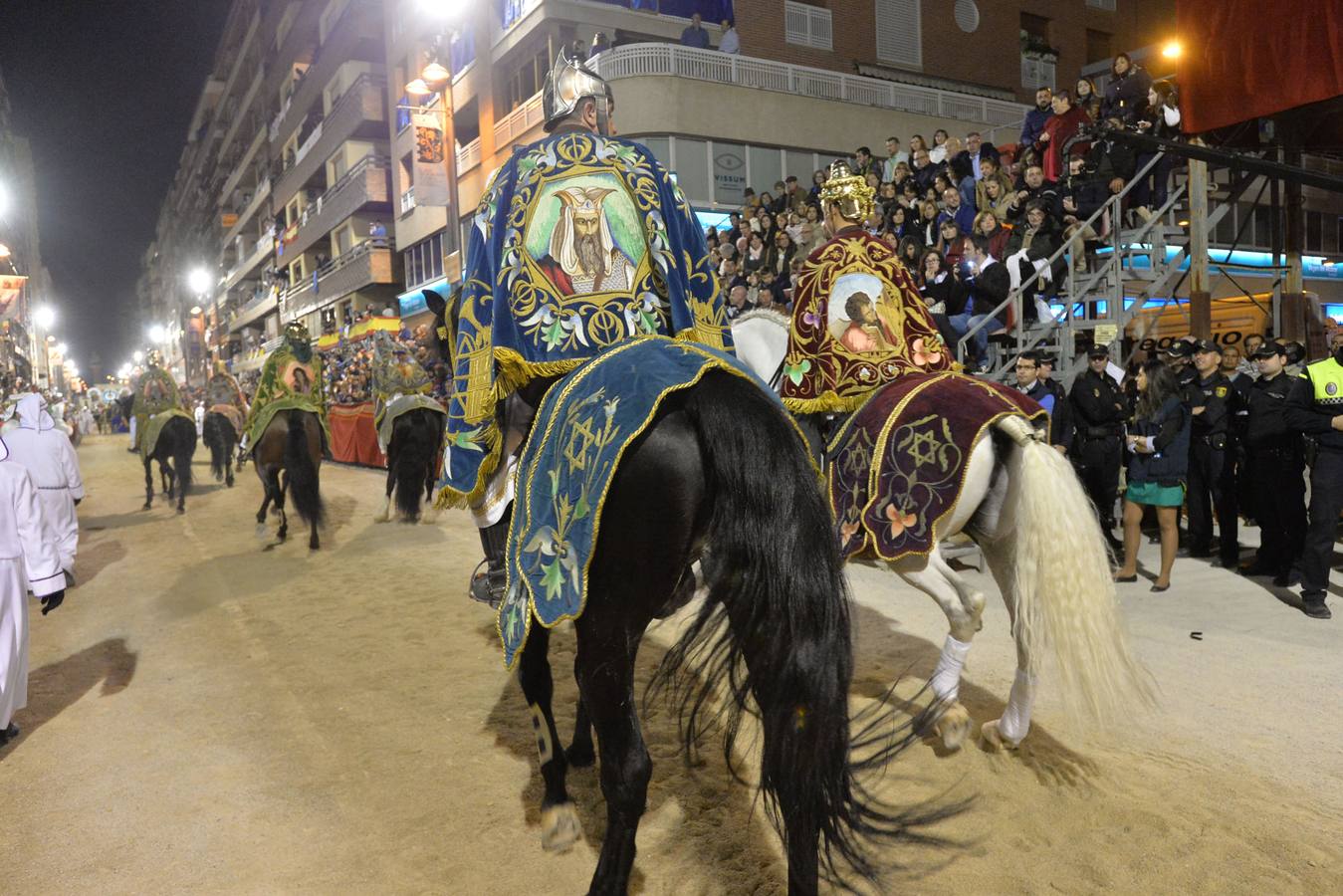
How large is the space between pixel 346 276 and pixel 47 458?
28981 millimetres

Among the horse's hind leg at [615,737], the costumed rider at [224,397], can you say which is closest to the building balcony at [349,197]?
the costumed rider at [224,397]

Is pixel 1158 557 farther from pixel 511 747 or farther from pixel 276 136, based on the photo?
pixel 276 136

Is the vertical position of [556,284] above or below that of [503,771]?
above

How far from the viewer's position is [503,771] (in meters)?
3.68

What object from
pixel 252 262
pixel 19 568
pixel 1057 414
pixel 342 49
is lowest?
pixel 19 568

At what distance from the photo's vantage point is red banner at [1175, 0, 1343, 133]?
816 centimetres

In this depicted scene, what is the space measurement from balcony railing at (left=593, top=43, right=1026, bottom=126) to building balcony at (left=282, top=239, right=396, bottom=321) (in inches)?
415

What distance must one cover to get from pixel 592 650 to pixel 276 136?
51.3 meters

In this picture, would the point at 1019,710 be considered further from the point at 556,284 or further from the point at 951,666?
the point at 556,284

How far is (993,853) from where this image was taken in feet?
9.61

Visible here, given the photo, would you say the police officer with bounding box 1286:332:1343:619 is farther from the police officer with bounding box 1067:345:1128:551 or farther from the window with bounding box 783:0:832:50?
the window with bounding box 783:0:832:50

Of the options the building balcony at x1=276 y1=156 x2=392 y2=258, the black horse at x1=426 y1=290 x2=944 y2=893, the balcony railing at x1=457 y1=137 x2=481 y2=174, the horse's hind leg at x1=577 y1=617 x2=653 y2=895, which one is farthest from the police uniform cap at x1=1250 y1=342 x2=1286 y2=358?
the building balcony at x1=276 y1=156 x2=392 y2=258

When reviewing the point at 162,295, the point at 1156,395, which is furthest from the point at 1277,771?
the point at 162,295

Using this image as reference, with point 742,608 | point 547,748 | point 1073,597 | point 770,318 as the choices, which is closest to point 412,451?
point 770,318
